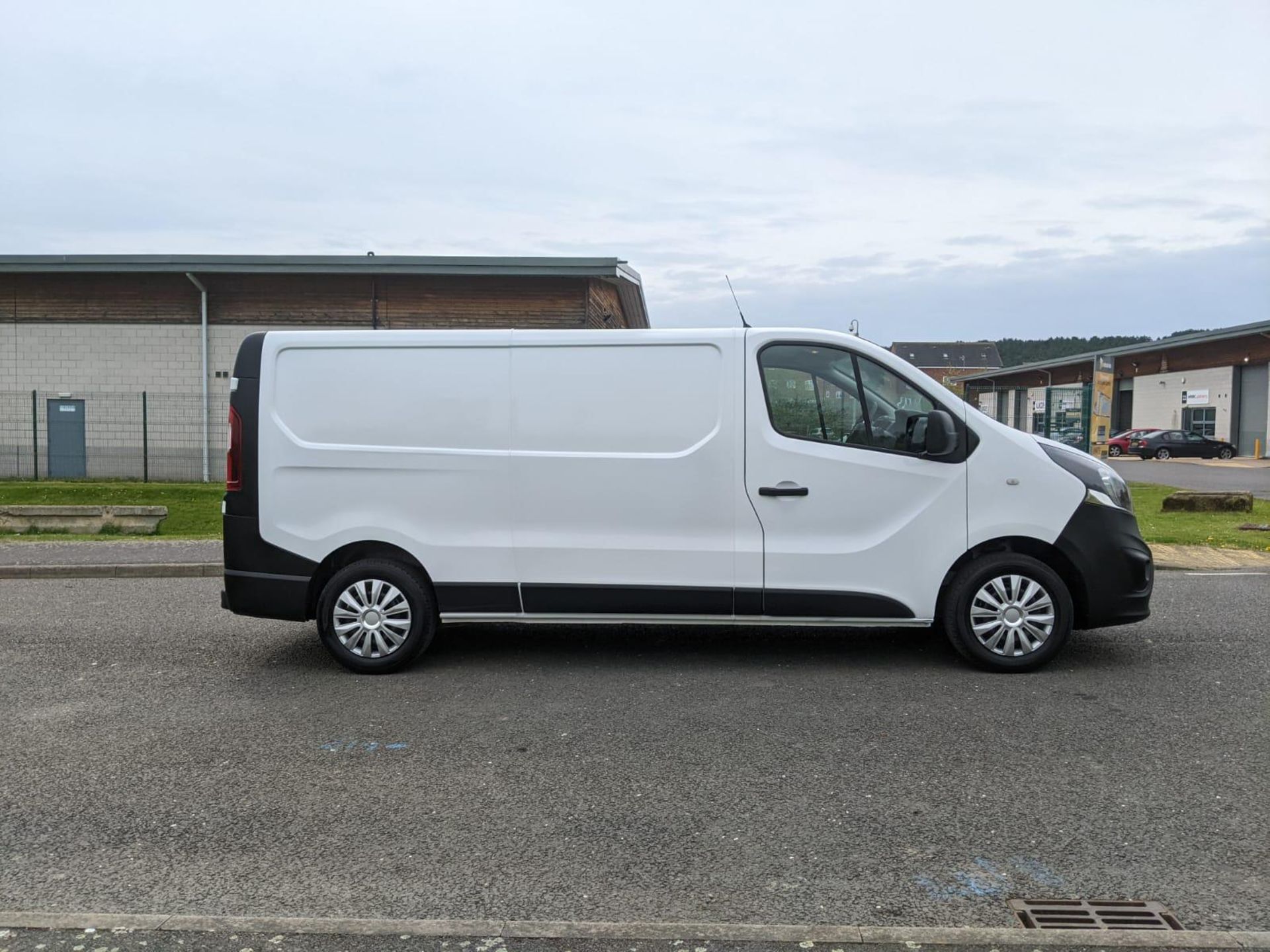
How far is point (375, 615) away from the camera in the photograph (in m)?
6.52

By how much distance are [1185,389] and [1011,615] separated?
51.4m

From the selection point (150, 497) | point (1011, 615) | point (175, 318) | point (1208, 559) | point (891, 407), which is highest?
point (175, 318)

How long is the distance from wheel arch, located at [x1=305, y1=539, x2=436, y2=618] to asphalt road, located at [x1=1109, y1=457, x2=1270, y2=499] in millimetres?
19228

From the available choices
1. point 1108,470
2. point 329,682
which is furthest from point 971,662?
point 329,682

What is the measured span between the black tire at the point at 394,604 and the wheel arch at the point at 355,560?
3cm

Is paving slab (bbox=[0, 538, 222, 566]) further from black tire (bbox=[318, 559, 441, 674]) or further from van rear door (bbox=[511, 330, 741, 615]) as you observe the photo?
van rear door (bbox=[511, 330, 741, 615])

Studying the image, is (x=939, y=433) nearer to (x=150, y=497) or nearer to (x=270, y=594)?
(x=270, y=594)

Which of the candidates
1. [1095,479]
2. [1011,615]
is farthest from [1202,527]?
[1011,615]

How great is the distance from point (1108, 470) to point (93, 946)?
606cm

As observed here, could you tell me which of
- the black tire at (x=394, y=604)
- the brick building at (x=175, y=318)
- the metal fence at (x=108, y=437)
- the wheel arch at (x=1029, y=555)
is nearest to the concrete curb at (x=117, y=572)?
the black tire at (x=394, y=604)

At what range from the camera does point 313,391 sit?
257 inches

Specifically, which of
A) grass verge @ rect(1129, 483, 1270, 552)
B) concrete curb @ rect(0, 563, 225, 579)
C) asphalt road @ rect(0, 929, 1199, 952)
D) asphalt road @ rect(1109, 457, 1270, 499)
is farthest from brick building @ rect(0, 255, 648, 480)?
asphalt road @ rect(0, 929, 1199, 952)

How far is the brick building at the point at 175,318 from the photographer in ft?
77.7

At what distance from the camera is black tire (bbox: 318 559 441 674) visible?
649 centimetres
